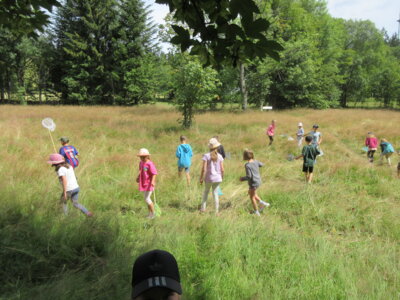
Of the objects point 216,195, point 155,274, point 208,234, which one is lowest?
point 208,234

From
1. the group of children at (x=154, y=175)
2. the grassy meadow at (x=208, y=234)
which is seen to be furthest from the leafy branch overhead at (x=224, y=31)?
the group of children at (x=154, y=175)

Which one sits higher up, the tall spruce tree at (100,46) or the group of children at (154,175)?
the tall spruce tree at (100,46)

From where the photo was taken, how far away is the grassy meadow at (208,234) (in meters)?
2.95

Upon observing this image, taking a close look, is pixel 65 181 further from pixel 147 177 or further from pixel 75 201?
pixel 147 177

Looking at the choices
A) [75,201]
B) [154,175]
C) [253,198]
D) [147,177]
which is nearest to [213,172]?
[253,198]

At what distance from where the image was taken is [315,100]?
3259cm

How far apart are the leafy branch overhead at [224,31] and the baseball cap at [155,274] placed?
4.77 feet

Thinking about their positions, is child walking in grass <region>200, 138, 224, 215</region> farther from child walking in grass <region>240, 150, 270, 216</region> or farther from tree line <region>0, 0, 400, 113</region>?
tree line <region>0, 0, 400, 113</region>

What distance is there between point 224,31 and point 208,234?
123 inches

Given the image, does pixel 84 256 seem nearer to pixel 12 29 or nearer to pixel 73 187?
pixel 73 187

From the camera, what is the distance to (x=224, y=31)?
186cm

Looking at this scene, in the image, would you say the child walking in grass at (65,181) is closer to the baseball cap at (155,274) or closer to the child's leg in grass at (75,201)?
the child's leg in grass at (75,201)

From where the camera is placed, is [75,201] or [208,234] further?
[75,201]

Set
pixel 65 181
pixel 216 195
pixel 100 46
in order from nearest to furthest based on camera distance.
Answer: pixel 65 181 → pixel 216 195 → pixel 100 46
